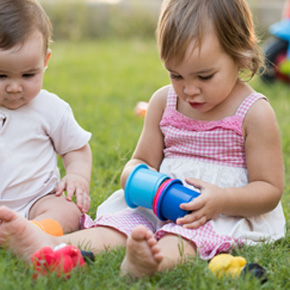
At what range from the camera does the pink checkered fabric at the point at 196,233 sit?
1.96 meters

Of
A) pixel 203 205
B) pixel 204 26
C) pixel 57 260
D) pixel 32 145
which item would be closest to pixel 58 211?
pixel 32 145

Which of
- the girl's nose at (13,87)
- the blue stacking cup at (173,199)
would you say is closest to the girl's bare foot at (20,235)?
the blue stacking cup at (173,199)

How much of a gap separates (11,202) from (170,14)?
961 millimetres

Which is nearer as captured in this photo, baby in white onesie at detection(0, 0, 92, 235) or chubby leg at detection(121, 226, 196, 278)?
chubby leg at detection(121, 226, 196, 278)

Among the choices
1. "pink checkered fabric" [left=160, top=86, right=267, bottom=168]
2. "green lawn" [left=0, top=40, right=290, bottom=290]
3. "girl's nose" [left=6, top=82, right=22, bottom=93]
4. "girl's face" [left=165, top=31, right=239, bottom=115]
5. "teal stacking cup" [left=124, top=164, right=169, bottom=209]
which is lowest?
"green lawn" [left=0, top=40, right=290, bottom=290]

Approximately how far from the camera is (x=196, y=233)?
77.8 inches

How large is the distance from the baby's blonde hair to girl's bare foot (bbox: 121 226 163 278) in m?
0.72

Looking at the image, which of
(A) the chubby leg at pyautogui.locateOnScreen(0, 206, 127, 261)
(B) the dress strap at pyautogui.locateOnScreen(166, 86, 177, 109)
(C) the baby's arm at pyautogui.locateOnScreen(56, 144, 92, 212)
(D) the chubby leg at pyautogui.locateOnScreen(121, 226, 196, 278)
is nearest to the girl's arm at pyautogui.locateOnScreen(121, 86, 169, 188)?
(B) the dress strap at pyautogui.locateOnScreen(166, 86, 177, 109)

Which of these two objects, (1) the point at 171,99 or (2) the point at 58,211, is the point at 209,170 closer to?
(1) the point at 171,99

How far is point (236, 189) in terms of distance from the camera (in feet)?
6.88

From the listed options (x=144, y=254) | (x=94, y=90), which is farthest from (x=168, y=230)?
(x=94, y=90)

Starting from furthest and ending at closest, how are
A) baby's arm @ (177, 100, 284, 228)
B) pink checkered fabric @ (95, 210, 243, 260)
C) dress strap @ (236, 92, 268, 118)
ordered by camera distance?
dress strap @ (236, 92, 268, 118) < baby's arm @ (177, 100, 284, 228) < pink checkered fabric @ (95, 210, 243, 260)

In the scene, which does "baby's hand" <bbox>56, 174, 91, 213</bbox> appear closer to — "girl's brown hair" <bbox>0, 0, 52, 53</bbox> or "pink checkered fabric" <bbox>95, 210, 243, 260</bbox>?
"pink checkered fabric" <bbox>95, 210, 243, 260</bbox>

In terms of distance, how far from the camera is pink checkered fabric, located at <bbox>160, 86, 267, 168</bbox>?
219 cm
